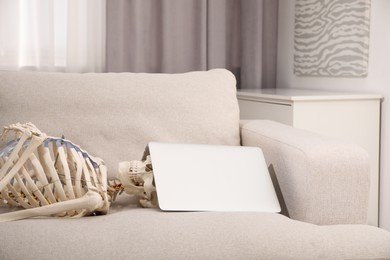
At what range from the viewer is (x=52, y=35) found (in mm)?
3025

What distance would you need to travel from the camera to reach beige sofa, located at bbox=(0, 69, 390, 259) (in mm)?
1319

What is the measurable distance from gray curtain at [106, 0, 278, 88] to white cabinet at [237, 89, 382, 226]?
649 mm

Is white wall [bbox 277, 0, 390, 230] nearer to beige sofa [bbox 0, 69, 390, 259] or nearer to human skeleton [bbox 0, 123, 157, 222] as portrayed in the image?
beige sofa [bbox 0, 69, 390, 259]

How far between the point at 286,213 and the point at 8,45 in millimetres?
1798

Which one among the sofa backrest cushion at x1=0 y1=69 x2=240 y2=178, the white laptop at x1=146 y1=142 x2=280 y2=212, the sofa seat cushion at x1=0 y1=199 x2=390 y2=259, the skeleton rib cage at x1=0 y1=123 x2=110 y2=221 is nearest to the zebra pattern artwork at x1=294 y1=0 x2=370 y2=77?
the sofa backrest cushion at x1=0 y1=69 x2=240 y2=178

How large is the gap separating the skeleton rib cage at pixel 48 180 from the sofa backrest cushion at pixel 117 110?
0.32m

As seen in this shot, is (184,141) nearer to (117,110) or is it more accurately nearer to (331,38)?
(117,110)

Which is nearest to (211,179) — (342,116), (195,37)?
(342,116)

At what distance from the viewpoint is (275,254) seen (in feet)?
4.40

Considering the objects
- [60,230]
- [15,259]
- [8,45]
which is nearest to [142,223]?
[60,230]

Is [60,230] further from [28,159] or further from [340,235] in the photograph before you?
[340,235]

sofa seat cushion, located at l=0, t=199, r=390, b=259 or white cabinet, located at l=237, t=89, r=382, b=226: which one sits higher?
white cabinet, located at l=237, t=89, r=382, b=226

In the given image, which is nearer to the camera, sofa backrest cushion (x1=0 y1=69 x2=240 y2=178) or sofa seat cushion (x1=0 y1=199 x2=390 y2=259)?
sofa seat cushion (x1=0 y1=199 x2=390 y2=259)

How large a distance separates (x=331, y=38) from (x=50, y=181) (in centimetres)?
189
